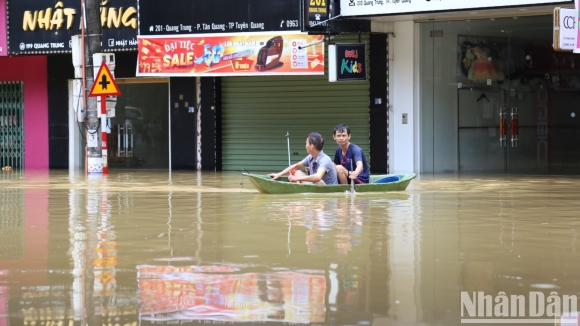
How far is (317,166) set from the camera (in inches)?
607

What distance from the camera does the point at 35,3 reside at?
25625mm

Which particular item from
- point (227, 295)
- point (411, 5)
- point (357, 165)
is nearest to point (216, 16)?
point (411, 5)

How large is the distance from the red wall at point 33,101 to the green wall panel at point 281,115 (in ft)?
18.1

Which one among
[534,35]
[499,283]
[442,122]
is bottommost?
[499,283]

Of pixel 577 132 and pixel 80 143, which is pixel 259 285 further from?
pixel 80 143

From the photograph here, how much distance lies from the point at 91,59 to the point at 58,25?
10.7 ft

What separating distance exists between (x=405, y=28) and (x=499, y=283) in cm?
1586

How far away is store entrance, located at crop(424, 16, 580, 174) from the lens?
23734 millimetres

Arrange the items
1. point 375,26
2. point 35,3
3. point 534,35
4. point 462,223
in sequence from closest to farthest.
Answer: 1. point 462,223
2. point 375,26
3. point 534,35
4. point 35,3

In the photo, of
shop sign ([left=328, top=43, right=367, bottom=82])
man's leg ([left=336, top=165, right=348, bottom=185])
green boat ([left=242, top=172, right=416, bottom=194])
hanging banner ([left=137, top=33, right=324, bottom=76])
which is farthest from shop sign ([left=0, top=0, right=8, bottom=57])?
man's leg ([left=336, top=165, right=348, bottom=185])

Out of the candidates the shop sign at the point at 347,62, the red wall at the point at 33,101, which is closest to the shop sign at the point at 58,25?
the red wall at the point at 33,101

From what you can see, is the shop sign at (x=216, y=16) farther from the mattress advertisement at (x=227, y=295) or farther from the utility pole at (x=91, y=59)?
the mattress advertisement at (x=227, y=295)

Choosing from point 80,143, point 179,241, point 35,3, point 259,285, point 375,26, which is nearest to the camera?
point 259,285

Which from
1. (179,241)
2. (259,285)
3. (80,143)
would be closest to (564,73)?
(80,143)
